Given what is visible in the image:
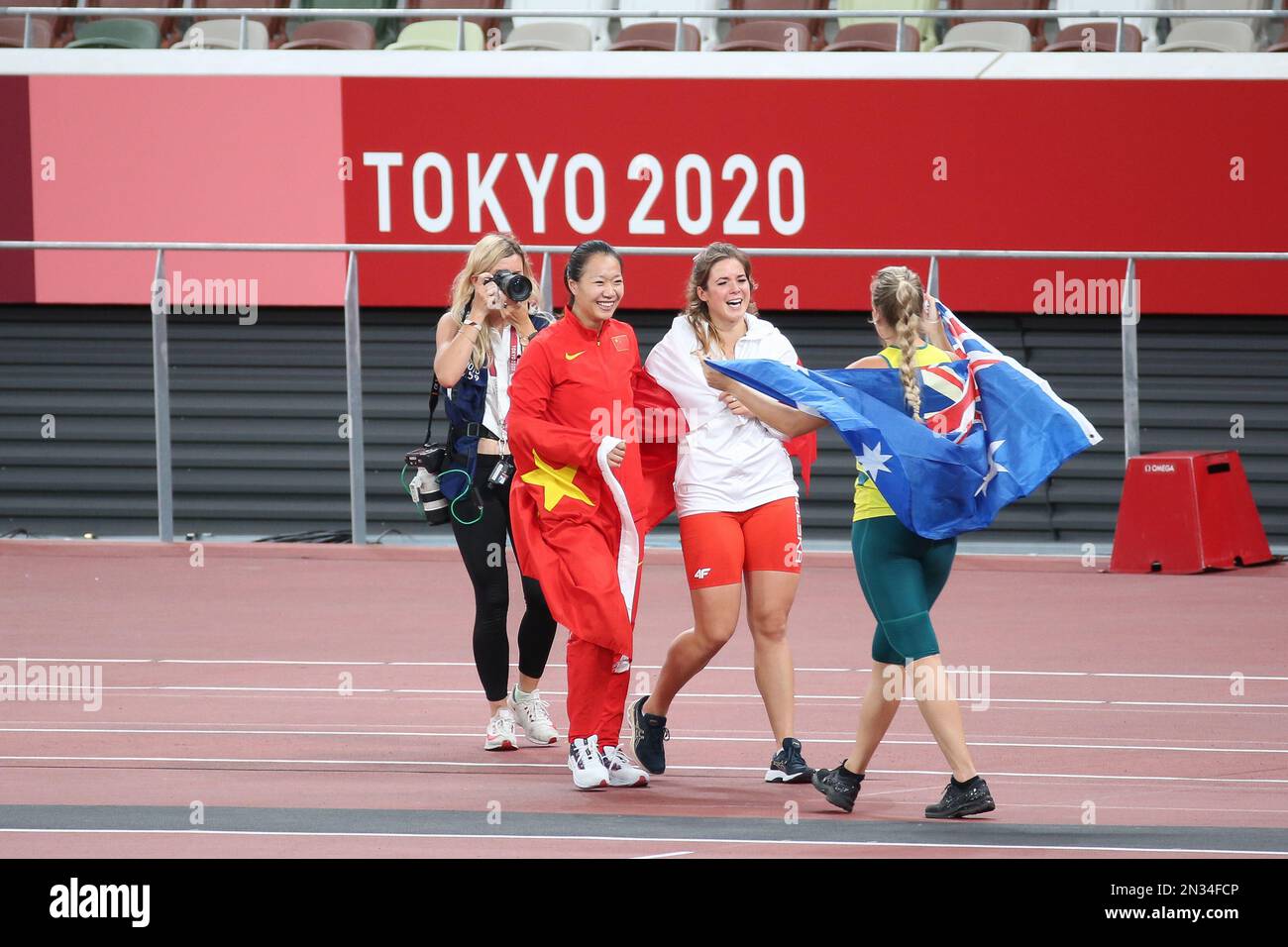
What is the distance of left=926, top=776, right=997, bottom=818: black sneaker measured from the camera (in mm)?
6578

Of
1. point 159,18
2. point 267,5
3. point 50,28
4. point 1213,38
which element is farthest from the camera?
point 267,5

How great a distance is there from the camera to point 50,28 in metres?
18.0

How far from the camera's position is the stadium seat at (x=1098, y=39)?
53.6 feet

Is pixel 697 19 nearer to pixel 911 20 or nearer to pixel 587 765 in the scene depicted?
pixel 911 20

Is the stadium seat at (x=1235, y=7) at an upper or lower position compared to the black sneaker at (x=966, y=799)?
upper

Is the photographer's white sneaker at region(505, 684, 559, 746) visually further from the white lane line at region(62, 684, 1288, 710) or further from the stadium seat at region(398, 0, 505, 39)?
the stadium seat at region(398, 0, 505, 39)

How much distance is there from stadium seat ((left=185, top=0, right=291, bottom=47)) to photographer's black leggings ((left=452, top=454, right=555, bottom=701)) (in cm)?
1121

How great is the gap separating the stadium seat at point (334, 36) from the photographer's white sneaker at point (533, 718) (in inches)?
418

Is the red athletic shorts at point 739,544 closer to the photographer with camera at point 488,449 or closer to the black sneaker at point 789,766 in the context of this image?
the black sneaker at point 789,766

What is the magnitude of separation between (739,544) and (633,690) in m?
2.40

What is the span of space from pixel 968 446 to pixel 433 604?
20.7 ft

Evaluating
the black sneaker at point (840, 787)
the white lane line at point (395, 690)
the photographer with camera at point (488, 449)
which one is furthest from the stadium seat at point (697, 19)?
the black sneaker at point (840, 787)

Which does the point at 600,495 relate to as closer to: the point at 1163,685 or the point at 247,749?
the point at 247,749

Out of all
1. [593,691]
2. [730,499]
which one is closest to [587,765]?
[593,691]
